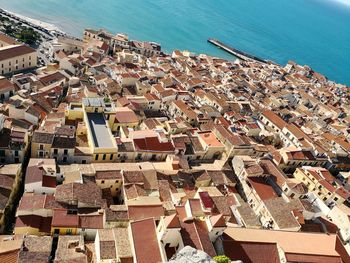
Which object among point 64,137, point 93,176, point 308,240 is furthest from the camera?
point 64,137

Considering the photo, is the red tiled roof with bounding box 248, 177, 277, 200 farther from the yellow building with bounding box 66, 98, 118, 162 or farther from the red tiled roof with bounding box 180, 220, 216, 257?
the yellow building with bounding box 66, 98, 118, 162

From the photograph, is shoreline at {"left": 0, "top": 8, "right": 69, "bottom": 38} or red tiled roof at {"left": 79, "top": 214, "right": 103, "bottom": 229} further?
shoreline at {"left": 0, "top": 8, "right": 69, "bottom": 38}

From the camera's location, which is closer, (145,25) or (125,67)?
(125,67)

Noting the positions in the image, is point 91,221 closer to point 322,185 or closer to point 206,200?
point 206,200

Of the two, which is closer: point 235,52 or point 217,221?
point 217,221

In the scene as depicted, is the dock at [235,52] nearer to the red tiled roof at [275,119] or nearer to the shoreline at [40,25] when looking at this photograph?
the shoreline at [40,25]

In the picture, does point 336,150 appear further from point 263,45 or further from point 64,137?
point 263,45

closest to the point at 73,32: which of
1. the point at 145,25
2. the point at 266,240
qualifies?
the point at 145,25

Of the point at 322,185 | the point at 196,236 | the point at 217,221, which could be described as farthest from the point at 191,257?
the point at 322,185

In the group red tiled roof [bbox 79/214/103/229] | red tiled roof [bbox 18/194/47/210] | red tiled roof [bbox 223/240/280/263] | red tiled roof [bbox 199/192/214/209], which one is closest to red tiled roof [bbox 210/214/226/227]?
red tiled roof [bbox 223/240/280/263]
